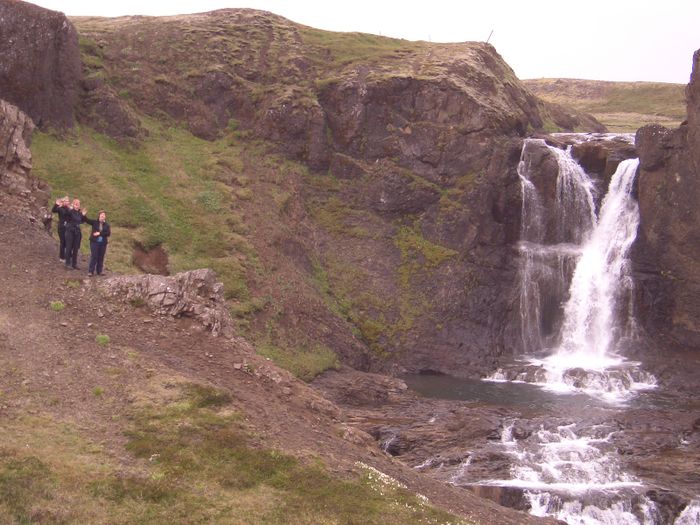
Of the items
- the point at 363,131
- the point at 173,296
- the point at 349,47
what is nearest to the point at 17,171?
the point at 173,296

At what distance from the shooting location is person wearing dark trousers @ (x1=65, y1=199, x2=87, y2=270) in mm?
23166

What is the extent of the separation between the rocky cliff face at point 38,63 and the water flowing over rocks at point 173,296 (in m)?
23.5

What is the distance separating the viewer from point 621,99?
327 ft

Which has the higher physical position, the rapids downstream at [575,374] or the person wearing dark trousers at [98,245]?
the person wearing dark trousers at [98,245]

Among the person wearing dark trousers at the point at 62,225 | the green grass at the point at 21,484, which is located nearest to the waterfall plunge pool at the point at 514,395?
the person wearing dark trousers at the point at 62,225

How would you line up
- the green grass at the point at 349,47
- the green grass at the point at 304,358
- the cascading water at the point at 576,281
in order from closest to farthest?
the green grass at the point at 304,358, the cascading water at the point at 576,281, the green grass at the point at 349,47

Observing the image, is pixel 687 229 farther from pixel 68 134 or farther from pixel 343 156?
pixel 68 134

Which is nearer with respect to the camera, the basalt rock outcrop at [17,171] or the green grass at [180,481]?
the green grass at [180,481]

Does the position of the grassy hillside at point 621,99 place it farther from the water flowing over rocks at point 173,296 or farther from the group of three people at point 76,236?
the group of three people at point 76,236

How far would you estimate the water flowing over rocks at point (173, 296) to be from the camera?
70.0 feet

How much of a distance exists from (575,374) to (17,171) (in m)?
28.1

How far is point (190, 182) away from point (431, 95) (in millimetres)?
18213

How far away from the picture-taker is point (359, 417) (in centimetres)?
2894

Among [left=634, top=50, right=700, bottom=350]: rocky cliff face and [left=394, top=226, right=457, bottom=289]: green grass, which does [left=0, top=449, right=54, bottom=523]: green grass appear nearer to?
[left=394, top=226, right=457, bottom=289]: green grass
